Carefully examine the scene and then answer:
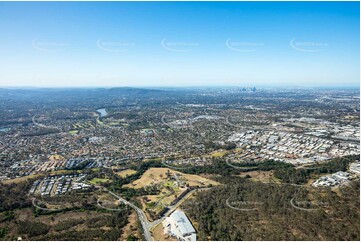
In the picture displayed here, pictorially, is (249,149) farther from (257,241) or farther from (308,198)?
(257,241)

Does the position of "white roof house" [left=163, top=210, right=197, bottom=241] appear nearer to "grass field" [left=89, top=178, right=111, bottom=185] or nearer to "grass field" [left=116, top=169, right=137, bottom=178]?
"grass field" [left=89, top=178, right=111, bottom=185]

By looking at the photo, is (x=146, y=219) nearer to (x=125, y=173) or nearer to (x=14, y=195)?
(x=125, y=173)

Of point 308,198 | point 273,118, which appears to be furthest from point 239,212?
point 273,118

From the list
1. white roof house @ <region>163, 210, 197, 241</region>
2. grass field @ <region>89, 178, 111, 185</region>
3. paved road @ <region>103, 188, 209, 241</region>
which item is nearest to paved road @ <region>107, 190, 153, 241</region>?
paved road @ <region>103, 188, 209, 241</region>

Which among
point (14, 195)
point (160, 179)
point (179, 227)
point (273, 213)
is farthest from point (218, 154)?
point (14, 195)

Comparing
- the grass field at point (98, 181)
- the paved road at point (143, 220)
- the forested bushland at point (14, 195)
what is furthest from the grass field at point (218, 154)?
the forested bushland at point (14, 195)

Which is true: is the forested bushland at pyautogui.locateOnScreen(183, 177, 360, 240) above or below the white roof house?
above
